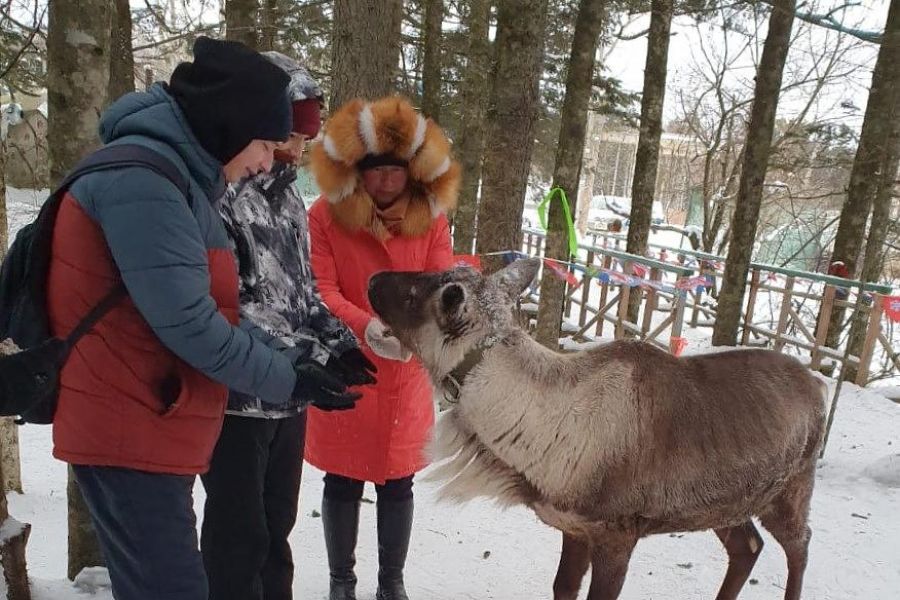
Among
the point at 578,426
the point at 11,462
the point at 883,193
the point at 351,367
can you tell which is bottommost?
the point at 11,462

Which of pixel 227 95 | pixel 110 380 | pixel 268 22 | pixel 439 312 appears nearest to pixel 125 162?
pixel 227 95

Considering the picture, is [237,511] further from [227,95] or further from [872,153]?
[872,153]

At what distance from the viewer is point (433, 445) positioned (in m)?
2.57

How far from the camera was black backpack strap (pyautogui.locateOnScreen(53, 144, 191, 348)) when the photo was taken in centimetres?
137

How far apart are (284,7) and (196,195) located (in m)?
9.73

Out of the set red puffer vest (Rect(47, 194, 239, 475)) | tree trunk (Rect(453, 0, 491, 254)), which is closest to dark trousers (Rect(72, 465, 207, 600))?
red puffer vest (Rect(47, 194, 239, 475))

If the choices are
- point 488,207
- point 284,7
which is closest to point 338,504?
point 488,207

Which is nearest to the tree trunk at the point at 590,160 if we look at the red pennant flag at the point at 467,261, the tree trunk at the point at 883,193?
the tree trunk at the point at 883,193

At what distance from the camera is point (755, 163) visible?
242 inches

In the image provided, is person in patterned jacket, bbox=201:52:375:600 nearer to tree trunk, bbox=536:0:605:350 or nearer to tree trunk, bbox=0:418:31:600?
tree trunk, bbox=0:418:31:600

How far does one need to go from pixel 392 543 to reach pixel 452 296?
123 cm

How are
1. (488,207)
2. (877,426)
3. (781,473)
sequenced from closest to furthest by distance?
(781,473), (488,207), (877,426)

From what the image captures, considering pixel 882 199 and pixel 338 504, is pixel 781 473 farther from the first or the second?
pixel 882 199

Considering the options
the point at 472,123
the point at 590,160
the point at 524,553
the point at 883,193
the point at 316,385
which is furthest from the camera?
the point at 590,160
